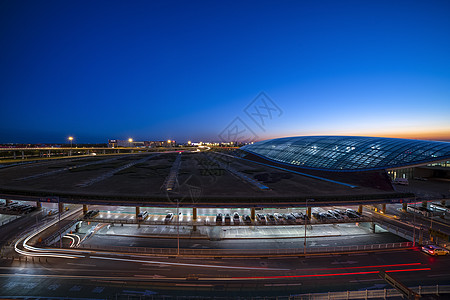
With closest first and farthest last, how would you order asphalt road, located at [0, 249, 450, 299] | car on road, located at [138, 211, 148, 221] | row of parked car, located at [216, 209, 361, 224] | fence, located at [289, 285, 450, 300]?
fence, located at [289, 285, 450, 300], asphalt road, located at [0, 249, 450, 299], row of parked car, located at [216, 209, 361, 224], car on road, located at [138, 211, 148, 221]

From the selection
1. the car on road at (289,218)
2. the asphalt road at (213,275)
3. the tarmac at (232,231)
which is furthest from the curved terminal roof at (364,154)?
the asphalt road at (213,275)

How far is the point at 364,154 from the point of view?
185 ft

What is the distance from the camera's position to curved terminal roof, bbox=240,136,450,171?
47.9m

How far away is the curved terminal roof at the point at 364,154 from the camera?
47906 millimetres

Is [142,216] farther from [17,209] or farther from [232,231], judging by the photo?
[17,209]

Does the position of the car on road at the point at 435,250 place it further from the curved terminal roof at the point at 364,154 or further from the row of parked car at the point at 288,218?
the curved terminal roof at the point at 364,154

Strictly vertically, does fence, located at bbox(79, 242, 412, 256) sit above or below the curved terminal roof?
below

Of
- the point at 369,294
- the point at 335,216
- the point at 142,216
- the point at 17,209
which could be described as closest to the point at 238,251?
the point at 369,294

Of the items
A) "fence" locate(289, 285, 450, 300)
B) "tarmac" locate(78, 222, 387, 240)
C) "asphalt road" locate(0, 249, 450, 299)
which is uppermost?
"fence" locate(289, 285, 450, 300)

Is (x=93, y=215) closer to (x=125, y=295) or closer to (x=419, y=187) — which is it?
(x=125, y=295)

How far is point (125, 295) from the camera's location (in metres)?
19.5

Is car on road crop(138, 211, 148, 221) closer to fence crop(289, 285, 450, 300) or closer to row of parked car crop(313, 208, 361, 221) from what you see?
fence crop(289, 285, 450, 300)

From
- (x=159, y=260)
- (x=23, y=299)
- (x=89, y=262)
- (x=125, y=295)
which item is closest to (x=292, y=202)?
(x=159, y=260)

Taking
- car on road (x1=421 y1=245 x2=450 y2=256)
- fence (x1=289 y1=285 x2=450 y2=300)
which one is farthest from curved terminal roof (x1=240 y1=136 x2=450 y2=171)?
fence (x1=289 y1=285 x2=450 y2=300)
